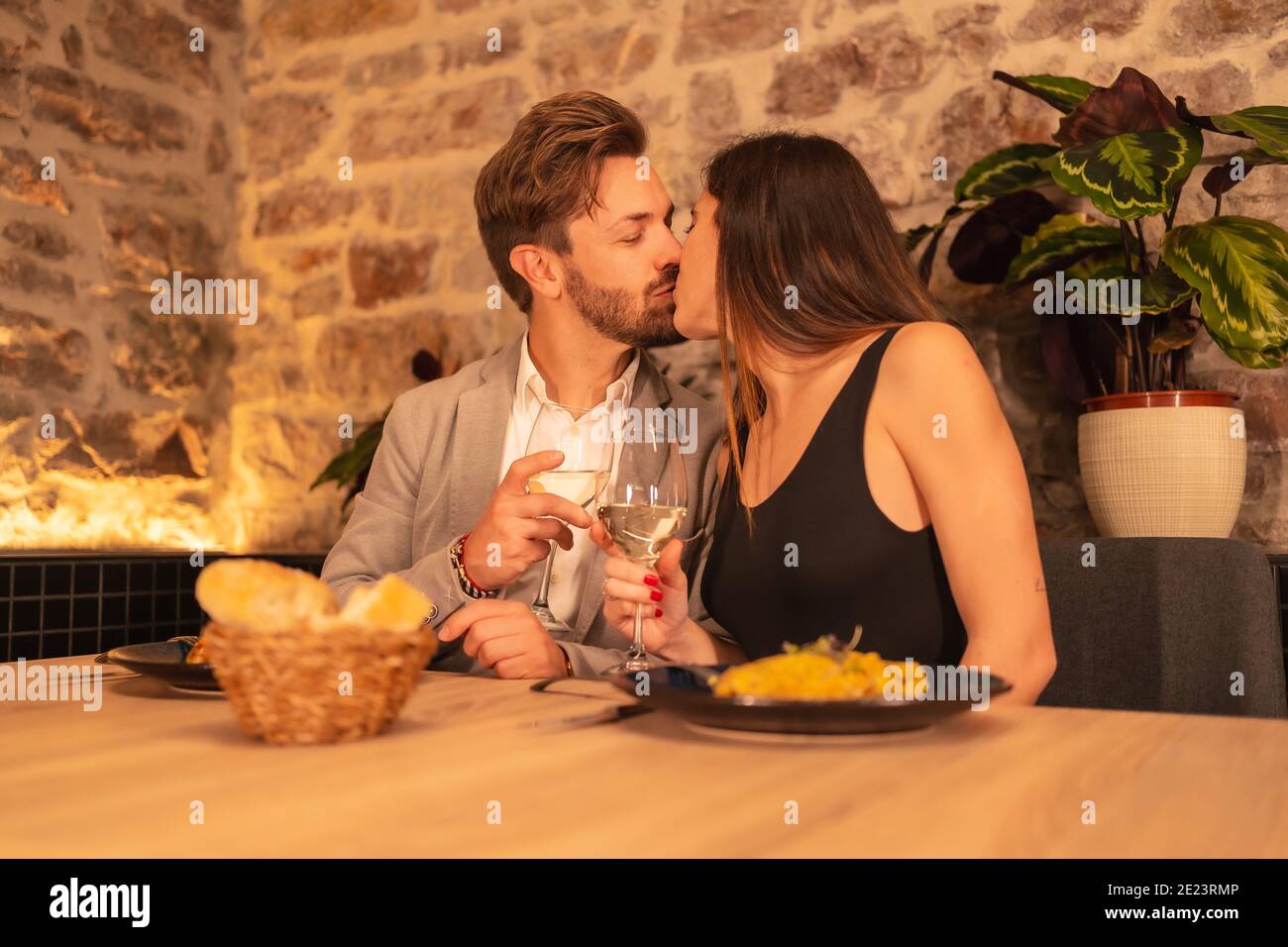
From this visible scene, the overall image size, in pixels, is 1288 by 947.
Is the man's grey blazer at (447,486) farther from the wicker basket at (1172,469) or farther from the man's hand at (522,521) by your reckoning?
the wicker basket at (1172,469)

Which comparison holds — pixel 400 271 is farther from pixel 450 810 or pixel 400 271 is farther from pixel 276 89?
pixel 450 810

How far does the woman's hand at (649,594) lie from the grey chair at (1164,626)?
501 millimetres

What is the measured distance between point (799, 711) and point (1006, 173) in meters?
1.67

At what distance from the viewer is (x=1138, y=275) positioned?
6.71ft

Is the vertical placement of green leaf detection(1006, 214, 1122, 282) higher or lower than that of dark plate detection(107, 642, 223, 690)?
higher

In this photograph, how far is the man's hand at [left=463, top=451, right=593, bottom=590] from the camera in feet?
4.34

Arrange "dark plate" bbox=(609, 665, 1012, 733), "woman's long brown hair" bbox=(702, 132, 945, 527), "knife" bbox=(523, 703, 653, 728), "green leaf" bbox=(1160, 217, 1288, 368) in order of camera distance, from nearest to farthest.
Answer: "dark plate" bbox=(609, 665, 1012, 733)
"knife" bbox=(523, 703, 653, 728)
"woman's long brown hair" bbox=(702, 132, 945, 527)
"green leaf" bbox=(1160, 217, 1288, 368)

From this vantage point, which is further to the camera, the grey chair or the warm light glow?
the warm light glow

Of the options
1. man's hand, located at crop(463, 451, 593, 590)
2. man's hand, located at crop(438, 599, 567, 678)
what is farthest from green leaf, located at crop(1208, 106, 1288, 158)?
man's hand, located at crop(438, 599, 567, 678)

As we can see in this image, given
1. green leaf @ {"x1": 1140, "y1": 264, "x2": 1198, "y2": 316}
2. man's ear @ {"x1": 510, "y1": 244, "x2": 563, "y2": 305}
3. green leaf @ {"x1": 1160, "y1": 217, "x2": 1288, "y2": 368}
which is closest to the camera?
green leaf @ {"x1": 1160, "y1": 217, "x2": 1288, "y2": 368}

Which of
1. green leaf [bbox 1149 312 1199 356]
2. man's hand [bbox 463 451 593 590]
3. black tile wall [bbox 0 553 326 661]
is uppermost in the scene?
green leaf [bbox 1149 312 1199 356]

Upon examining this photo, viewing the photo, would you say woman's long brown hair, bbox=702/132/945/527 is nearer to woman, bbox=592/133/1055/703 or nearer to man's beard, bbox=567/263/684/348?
woman, bbox=592/133/1055/703
